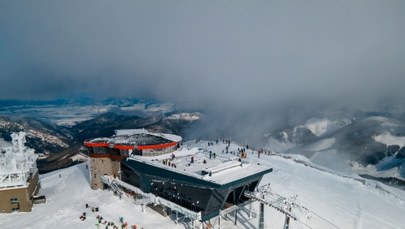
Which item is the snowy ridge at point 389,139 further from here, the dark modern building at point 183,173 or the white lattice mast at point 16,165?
the white lattice mast at point 16,165

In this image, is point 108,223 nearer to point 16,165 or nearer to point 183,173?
point 183,173

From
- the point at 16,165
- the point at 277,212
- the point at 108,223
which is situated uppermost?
the point at 16,165

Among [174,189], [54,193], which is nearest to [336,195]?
[174,189]

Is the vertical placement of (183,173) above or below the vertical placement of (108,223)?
above

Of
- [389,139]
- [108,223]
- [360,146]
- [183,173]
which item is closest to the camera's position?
[183,173]

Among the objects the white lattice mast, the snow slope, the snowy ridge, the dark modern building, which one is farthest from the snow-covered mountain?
the white lattice mast

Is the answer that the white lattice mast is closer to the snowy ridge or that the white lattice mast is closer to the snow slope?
the snow slope

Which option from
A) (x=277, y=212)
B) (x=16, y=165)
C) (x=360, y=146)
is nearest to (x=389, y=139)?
(x=360, y=146)
